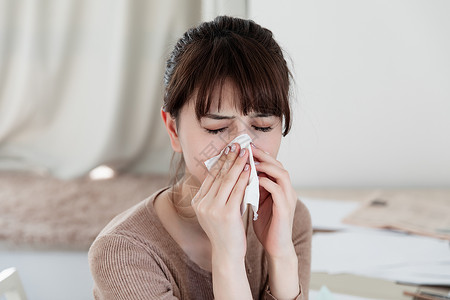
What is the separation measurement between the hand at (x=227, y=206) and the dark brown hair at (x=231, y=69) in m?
0.11

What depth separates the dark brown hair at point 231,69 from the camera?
0.96m

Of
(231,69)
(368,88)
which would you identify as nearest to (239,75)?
(231,69)

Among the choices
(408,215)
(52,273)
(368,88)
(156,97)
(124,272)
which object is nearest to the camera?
(124,272)

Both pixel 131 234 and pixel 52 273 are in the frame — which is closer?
pixel 131 234

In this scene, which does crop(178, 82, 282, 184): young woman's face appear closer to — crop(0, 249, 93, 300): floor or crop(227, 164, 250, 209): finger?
crop(227, 164, 250, 209): finger

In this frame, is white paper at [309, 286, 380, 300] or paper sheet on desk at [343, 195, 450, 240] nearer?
white paper at [309, 286, 380, 300]

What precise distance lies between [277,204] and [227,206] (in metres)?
0.11

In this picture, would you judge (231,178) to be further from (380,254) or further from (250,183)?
(380,254)

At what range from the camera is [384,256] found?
1299 mm

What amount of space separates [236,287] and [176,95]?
382mm

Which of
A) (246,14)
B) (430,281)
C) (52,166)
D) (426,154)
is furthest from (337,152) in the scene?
(52,166)

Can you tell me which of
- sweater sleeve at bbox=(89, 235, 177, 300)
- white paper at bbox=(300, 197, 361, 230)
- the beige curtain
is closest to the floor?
the beige curtain

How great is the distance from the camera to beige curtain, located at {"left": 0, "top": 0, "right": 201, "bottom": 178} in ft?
8.82

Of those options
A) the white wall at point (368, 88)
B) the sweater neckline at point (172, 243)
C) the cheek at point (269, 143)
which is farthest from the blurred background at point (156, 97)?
the sweater neckline at point (172, 243)
